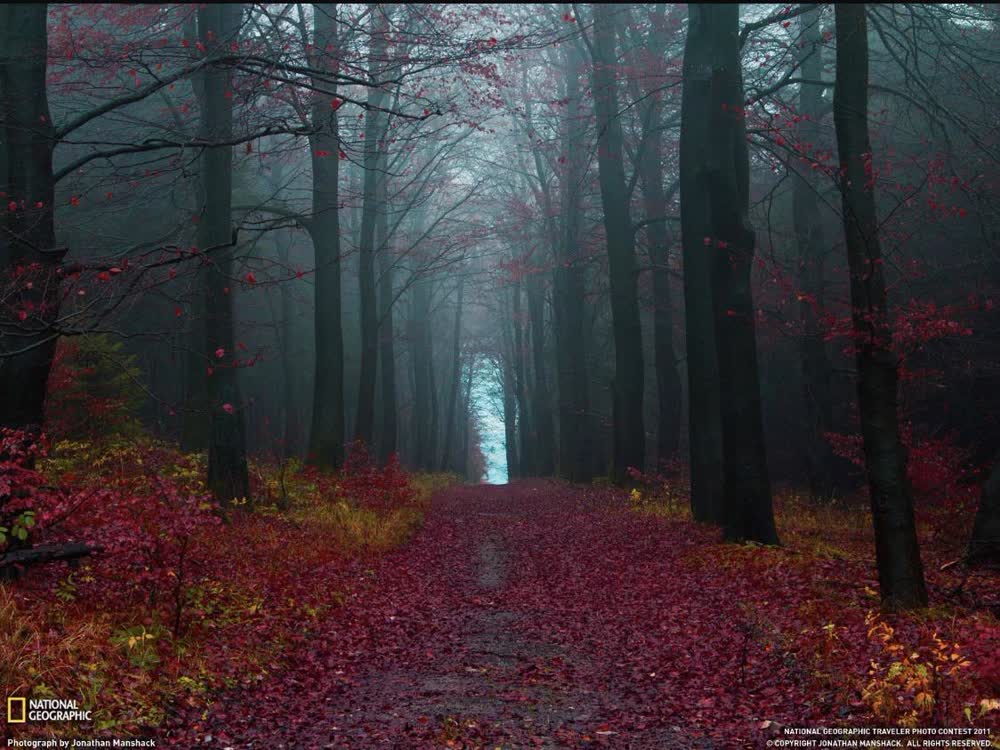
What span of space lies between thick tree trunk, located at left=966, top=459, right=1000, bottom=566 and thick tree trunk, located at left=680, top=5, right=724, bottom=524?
3994 millimetres

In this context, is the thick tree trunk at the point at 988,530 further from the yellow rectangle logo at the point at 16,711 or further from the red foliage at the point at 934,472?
the yellow rectangle logo at the point at 16,711

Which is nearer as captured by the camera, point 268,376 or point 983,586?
point 983,586

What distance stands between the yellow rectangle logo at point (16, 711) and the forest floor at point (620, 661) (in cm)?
76

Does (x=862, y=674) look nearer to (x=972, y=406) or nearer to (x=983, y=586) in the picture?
(x=983, y=586)

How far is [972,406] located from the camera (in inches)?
714

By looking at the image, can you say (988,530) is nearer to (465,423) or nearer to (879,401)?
(879,401)

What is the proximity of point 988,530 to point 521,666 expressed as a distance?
527 cm

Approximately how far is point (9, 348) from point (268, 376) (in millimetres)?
29224

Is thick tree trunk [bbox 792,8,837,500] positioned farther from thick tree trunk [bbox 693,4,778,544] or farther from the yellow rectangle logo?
the yellow rectangle logo

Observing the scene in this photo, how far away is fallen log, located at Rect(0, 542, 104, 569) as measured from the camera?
6.20 m

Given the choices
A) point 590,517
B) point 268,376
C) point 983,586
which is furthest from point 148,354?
point 983,586

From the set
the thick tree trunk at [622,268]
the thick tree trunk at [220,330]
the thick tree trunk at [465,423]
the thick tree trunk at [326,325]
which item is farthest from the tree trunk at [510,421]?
the thick tree trunk at [220,330]

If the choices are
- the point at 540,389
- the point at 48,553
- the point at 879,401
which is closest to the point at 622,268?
the point at 879,401

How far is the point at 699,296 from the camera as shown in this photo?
13.6m
